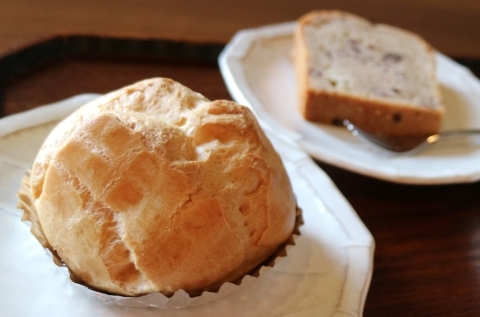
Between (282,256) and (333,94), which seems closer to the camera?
(282,256)

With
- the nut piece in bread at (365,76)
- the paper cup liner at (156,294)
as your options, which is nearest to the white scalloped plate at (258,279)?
the paper cup liner at (156,294)

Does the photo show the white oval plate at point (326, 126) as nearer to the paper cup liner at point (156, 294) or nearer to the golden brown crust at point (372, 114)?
the golden brown crust at point (372, 114)

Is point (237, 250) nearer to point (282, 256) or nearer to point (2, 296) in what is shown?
point (282, 256)

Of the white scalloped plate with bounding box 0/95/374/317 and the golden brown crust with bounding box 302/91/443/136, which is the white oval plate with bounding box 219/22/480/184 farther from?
the white scalloped plate with bounding box 0/95/374/317

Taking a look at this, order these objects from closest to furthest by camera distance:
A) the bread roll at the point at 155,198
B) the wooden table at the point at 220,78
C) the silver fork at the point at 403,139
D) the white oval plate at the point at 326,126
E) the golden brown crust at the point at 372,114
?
the bread roll at the point at 155,198 → the wooden table at the point at 220,78 → the white oval plate at the point at 326,126 → the silver fork at the point at 403,139 → the golden brown crust at the point at 372,114

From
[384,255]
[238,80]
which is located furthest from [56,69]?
[384,255]
